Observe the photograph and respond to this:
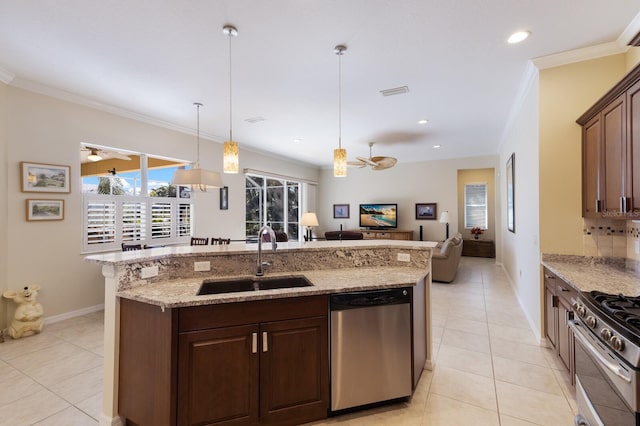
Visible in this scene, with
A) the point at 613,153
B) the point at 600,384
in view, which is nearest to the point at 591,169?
the point at 613,153

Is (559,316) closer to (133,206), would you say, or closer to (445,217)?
(133,206)

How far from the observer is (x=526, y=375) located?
94.9 inches

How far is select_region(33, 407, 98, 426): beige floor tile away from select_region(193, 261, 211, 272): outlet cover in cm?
115

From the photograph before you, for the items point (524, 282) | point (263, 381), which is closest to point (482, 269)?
point (524, 282)

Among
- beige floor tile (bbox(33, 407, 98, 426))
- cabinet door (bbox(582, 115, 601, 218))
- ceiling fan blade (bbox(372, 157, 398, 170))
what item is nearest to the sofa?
ceiling fan blade (bbox(372, 157, 398, 170))

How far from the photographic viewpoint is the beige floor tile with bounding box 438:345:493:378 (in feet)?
8.21

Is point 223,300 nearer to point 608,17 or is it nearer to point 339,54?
point 339,54

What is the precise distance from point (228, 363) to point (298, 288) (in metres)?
0.58

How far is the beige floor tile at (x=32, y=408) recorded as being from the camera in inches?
75.9

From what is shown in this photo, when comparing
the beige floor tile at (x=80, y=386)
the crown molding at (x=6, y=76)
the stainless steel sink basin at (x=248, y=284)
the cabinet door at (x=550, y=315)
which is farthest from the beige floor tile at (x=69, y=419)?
the cabinet door at (x=550, y=315)

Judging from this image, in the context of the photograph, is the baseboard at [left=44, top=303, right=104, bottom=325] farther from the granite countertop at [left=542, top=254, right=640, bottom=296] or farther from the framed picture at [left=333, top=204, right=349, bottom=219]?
the framed picture at [left=333, top=204, right=349, bottom=219]

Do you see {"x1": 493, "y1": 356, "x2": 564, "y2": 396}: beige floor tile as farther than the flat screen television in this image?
No

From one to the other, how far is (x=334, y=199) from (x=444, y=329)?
6517 mm

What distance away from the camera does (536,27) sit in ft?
7.73
